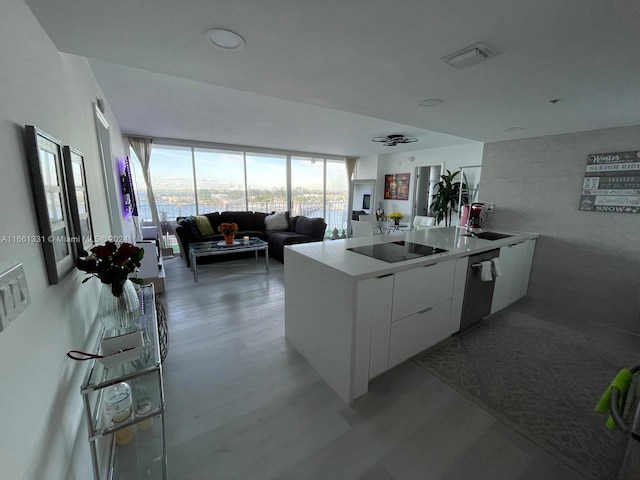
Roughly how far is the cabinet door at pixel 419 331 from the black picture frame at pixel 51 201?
1.72 meters

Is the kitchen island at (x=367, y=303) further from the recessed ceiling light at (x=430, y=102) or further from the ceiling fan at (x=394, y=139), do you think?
the ceiling fan at (x=394, y=139)

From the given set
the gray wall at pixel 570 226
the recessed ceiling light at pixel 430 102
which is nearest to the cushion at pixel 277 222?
the gray wall at pixel 570 226

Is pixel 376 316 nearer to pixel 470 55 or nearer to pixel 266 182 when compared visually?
pixel 470 55

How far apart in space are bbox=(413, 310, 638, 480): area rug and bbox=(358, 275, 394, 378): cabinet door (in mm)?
515

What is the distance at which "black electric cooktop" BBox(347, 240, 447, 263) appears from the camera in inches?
71.6

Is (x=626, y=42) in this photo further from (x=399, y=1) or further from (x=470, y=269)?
(x=470, y=269)

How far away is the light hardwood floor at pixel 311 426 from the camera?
1223mm

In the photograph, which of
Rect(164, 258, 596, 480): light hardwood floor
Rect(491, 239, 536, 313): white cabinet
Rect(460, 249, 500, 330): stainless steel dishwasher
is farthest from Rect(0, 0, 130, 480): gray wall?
Rect(491, 239, 536, 313): white cabinet

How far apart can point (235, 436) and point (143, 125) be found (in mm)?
4578

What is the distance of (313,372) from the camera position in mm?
1861

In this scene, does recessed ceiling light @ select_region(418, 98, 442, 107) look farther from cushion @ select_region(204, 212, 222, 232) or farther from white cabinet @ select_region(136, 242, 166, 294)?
cushion @ select_region(204, 212, 222, 232)

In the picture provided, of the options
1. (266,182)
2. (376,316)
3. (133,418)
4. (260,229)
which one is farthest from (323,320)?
(266,182)

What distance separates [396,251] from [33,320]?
1.94 metres

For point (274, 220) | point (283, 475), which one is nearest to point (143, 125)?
point (274, 220)
